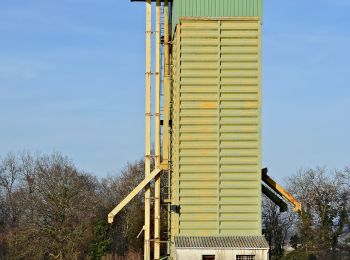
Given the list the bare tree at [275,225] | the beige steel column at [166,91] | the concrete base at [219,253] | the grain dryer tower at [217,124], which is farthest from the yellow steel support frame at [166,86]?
the bare tree at [275,225]

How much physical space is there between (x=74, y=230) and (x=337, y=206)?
25.5 meters

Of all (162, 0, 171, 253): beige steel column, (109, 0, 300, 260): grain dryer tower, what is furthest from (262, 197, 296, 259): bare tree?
(109, 0, 300, 260): grain dryer tower

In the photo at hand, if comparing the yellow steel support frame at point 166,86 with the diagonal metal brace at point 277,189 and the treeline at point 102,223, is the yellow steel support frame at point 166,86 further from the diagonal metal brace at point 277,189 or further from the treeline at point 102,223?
the treeline at point 102,223

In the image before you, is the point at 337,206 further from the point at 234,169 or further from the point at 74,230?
the point at 234,169

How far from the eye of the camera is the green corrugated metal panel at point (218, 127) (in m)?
31.9

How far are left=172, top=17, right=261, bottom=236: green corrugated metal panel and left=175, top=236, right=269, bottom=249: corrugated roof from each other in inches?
11.4

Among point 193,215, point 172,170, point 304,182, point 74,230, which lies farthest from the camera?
point 304,182

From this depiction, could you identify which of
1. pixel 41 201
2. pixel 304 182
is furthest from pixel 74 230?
pixel 304 182

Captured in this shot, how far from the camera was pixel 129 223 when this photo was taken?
246 ft

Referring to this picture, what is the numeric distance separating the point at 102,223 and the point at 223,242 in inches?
1470

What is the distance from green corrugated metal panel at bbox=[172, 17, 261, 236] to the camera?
3194 cm

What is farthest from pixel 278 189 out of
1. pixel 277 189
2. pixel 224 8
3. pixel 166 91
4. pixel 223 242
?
pixel 224 8

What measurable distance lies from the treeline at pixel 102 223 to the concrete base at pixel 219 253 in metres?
27.8

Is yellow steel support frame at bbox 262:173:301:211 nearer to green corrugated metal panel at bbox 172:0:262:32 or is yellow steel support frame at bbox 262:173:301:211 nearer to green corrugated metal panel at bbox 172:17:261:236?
green corrugated metal panel at bbox 172:17:261:236
